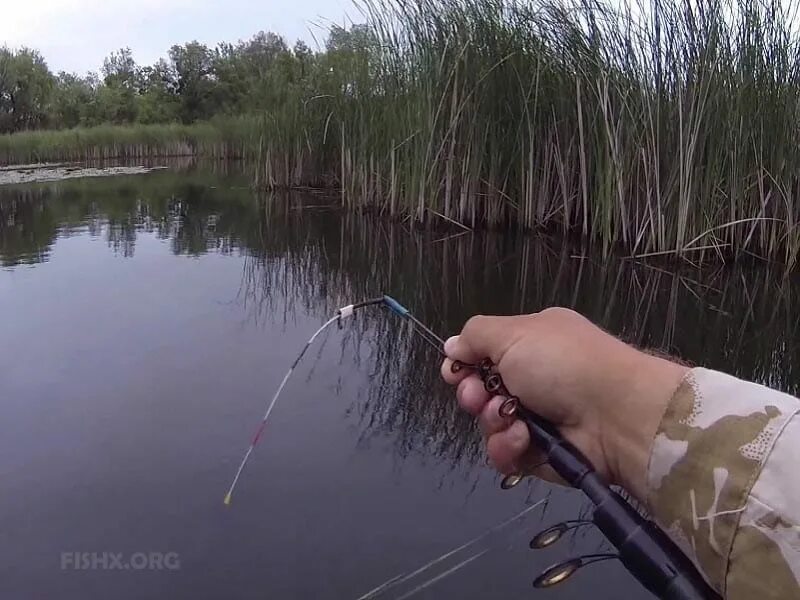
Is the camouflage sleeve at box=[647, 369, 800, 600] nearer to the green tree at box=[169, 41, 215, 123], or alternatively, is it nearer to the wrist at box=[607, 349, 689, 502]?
the wrist at box=[607, 349, 689, 502]

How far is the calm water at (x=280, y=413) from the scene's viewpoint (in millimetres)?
1947

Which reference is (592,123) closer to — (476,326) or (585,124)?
(585,124)

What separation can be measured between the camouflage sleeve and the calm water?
118 centimetres

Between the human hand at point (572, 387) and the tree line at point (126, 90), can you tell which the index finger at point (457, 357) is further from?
the tree line at point (126, 90)

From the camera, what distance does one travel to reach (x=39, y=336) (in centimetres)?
369

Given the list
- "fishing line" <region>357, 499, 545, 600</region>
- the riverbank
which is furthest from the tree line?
"fishing line" <region>357, 499, 545, 600</region>

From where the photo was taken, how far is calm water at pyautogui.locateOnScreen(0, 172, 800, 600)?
6.39 ft

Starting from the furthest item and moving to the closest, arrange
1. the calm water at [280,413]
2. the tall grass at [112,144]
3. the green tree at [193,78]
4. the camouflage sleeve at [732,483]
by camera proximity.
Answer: the green tree at [193,78] < the tall grass at [112,144] < the calm water at [280,413] < the camouflage sleeve at [732,483]

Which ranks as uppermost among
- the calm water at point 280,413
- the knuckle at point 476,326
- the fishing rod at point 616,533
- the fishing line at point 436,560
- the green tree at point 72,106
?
the green tree at point 72,106

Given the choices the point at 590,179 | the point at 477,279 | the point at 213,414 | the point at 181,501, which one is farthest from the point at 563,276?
the point at 181,501

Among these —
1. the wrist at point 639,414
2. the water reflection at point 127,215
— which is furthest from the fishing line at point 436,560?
the water reflection at point 127,215

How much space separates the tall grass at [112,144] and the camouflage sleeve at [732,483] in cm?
2206

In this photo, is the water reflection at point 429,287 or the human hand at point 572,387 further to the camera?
the water reflection at point 429,287

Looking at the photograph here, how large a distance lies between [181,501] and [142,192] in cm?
1217
